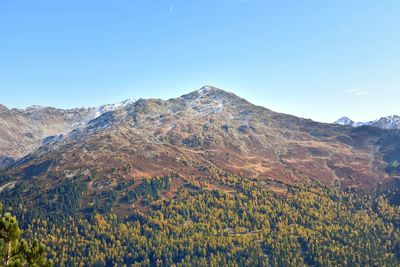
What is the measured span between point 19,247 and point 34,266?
2.62 metres

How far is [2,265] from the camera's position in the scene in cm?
4034

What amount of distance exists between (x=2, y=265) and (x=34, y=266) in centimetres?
315

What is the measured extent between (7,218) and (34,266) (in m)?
6.48

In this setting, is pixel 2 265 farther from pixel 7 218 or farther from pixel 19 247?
pixel 7 218

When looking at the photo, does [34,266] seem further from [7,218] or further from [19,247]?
[7,218]

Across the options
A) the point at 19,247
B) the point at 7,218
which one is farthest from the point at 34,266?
the point at 7,218

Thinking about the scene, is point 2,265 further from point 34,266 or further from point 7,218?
point 7,218

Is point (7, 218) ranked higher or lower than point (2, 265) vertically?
higher

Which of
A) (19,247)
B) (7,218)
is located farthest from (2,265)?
(7,218)

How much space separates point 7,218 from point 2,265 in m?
5.91

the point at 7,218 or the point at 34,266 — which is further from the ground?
the point at 7,218

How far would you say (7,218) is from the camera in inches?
1511

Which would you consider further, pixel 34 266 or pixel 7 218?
pixel 34 266
